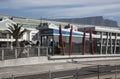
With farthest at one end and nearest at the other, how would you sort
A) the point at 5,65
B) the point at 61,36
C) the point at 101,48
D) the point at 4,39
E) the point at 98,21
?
1. the point at 98,21
2. the point at 4,39
3. the point at 101,48
4. the point at 61,36
5. the point at 5,65

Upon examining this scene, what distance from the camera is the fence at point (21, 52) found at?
31.6 m

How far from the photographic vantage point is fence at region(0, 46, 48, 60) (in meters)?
31.6

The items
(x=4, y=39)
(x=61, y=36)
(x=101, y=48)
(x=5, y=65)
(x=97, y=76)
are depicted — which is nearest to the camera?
(x=97, y=76)

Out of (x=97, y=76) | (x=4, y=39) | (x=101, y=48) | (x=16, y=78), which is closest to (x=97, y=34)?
(x=101, y=48)

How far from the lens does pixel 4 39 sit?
178 feet

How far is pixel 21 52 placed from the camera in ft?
109

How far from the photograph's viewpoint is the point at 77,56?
40.6 metres

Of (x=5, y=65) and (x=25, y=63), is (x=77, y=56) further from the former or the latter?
(x=5, y=65)

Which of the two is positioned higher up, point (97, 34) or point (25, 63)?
point (97, 34)

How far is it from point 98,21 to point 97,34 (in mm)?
99373

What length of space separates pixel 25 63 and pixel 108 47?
19852 mm

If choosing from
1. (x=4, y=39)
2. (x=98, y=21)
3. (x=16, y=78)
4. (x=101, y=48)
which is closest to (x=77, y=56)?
(x=101, y=48)

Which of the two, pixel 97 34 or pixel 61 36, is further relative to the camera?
pixel 97 34

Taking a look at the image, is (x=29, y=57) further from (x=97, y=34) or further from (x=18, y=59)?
(x=97, y=34)
